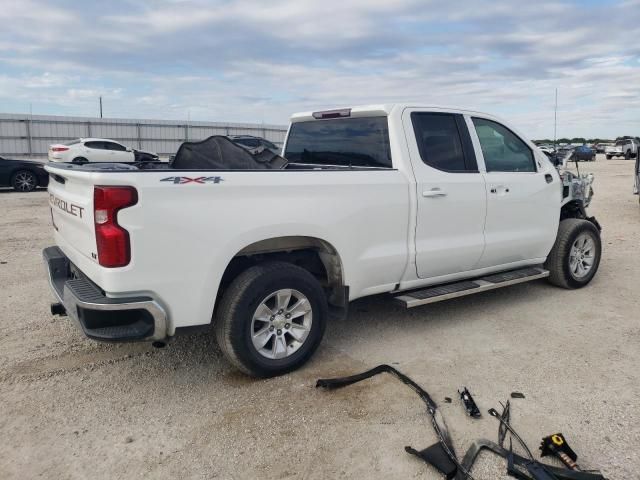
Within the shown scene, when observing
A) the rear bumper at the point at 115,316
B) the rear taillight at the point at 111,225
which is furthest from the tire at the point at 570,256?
the rear taillight at the point at 111,225

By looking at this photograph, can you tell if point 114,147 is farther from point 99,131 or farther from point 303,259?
point 303,259

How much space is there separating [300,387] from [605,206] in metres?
11.8

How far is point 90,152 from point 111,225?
20718 mm

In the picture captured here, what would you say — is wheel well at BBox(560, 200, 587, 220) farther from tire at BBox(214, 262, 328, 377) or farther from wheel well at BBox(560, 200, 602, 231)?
tire at BBox(214, 262, 328, 377)

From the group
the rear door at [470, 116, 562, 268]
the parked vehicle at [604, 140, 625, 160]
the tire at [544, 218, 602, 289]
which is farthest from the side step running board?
the parked vehicle at [604, 140, 625, 160]

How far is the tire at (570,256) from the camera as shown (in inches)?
231

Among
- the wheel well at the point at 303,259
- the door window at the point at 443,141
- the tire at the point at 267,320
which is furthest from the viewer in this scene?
the door window at the point at 443,141

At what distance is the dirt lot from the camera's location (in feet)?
9.64

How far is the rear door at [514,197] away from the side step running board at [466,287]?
14cm

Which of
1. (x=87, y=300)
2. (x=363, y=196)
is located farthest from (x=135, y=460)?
(x=363, y=196)

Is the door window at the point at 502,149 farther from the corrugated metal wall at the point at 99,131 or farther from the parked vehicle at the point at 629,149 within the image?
the parked vehicle at the point at 629,149

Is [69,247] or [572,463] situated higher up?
[69,247]

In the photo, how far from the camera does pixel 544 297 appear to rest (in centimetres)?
580

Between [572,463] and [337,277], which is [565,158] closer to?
[337,277]
